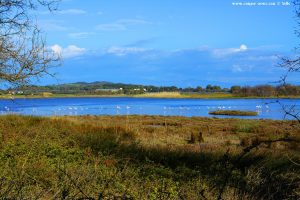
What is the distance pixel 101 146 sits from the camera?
13.6 meters

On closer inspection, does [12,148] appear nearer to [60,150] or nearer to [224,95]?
[60,150]

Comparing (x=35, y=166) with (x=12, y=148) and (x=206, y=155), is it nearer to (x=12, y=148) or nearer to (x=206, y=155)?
(x=12, y=148)

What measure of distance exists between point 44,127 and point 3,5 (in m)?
6.79

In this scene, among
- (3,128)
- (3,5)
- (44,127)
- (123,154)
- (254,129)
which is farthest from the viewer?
(254,129)

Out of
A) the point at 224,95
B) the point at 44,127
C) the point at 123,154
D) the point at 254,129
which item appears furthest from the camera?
the point at 224,95

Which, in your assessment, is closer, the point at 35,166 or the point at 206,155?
the point at 35,166

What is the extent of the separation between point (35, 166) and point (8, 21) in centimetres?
318

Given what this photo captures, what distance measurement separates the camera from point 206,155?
13.4 metres

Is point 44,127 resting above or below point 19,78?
below

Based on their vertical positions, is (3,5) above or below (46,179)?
above

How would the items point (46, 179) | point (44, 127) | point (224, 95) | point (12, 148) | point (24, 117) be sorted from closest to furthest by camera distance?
1. point (46, 179)
2. point (12, 148)
3. point (44, 127)
4. point (24, 117)
5. point (224, 95)

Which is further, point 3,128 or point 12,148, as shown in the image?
point 3,128

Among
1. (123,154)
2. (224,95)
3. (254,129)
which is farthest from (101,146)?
(224,95)

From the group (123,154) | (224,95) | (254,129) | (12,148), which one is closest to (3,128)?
(12,148)
